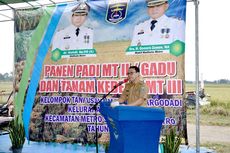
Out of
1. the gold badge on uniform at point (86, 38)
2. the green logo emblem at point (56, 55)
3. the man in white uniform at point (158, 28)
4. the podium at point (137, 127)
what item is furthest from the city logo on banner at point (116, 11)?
the podium at point (137, 127)

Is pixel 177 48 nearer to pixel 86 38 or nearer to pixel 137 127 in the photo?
pixel 86 38

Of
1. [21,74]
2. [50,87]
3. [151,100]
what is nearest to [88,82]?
[50,87]

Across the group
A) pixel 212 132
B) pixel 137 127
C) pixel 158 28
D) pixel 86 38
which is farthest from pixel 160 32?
pixel 212 132

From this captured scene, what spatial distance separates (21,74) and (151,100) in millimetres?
2942

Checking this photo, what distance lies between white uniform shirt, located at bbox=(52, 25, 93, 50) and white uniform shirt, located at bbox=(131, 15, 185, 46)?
929 mm

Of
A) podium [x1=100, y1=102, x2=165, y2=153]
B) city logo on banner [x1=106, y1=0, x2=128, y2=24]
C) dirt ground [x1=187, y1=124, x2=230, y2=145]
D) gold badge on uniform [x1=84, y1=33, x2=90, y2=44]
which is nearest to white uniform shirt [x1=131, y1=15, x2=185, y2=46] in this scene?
city logo on banner [x1=106, y1=0, x2=128, y2=24]

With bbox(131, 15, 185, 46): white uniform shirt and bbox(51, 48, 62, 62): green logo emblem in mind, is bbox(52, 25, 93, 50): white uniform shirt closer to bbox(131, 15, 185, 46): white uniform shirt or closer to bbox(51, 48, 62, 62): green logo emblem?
bbox(51, 48, 62, 62): green logo emblem

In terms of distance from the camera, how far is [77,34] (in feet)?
18.6

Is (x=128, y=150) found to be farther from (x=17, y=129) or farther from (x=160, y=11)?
(x=17, y=129)

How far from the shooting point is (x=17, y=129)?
5.39 metres

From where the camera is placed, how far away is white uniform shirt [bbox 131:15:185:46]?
4797 mm

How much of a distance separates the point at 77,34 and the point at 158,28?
5.36ft

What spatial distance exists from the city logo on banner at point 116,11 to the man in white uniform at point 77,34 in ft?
1.49

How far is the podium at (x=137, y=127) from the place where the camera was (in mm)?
2850
